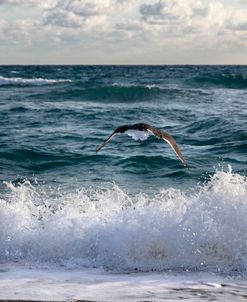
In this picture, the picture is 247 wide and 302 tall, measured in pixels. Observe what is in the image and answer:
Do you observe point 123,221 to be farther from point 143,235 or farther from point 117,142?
point 117,142

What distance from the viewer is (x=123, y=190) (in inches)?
454

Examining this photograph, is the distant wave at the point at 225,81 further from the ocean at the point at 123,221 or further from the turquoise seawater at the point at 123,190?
the ocean at the point at 123,221

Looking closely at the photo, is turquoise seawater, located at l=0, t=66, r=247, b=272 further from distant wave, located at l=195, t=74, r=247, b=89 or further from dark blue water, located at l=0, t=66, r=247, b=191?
distant wave, located at l=195, t=74, r=247, b=89

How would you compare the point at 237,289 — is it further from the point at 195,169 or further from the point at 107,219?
the point at 195,169

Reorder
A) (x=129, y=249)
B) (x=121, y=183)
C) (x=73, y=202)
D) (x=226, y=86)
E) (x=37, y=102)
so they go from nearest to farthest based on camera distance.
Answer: (x=129, y=249) → (x=73, y=202) → (x=121, y=183) → (x=37, y=102) → (x=226, y=86)

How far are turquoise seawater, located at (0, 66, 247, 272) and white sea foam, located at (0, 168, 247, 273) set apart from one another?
0.04 ft

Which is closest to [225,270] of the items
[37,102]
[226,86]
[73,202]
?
[73,202]

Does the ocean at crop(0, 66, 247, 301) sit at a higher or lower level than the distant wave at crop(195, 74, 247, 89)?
lower

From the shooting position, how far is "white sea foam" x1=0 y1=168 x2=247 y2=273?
25.5ft

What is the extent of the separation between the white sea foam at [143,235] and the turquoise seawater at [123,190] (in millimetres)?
13

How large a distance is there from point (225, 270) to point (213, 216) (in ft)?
3.55

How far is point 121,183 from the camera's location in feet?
40.3

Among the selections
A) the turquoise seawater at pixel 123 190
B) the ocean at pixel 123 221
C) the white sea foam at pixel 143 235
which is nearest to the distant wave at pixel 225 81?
the turquoise seawater at pixel 123 190

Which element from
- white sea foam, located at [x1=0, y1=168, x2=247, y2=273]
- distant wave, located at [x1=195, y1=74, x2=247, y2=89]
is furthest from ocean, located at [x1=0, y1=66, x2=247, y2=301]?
distant wave, located at [x1=195, y1=74, x2=247, y2=89]
